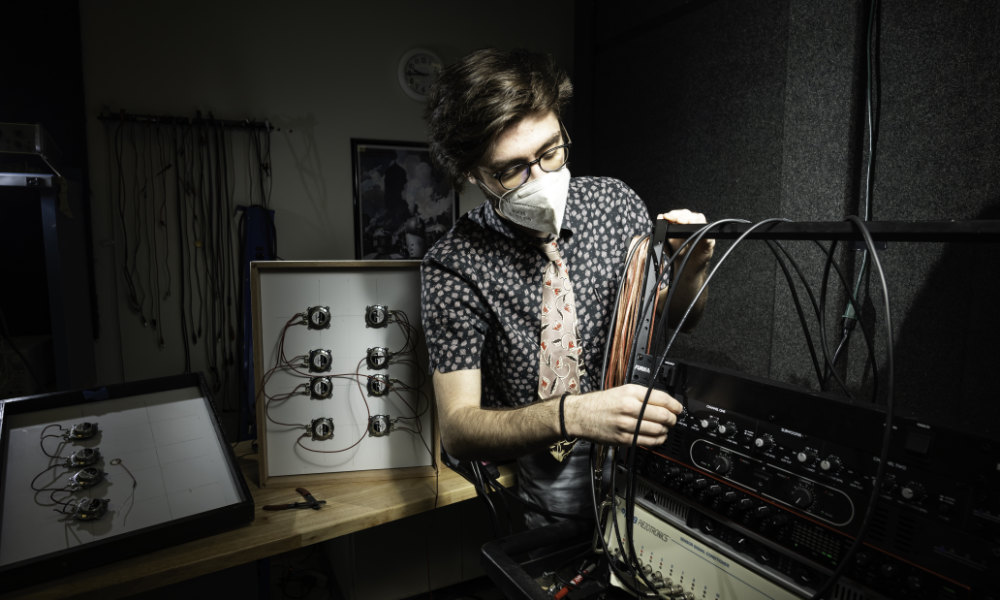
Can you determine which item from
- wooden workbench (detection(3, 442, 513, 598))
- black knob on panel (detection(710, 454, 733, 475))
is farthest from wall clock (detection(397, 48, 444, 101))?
black knob on panel (detection(710, 454, 733, 475))

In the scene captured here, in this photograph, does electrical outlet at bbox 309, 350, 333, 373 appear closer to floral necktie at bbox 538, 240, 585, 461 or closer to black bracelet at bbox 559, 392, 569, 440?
floral necktie at bbox 538, 240, 585, 461

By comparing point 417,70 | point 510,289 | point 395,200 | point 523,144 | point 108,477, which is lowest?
point 108,477

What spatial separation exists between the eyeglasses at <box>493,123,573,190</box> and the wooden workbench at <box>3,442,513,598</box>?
0.75 metres

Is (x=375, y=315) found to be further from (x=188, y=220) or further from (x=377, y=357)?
(x=188, y=220)

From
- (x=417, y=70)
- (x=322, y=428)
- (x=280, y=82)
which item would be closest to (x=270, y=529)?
(x=322, y=428)

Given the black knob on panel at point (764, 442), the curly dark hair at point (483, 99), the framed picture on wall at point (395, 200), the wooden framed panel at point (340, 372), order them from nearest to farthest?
the black knob on panel at point (764, 442) < the curly dark hair at point (483, 99) < the wooden framed panel at point (340, 372) < the framed picture on wall at point (395, 200)

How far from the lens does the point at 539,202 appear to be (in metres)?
1.05

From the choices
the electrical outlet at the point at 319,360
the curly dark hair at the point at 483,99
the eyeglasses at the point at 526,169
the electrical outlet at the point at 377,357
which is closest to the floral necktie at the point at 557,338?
the eyeglasses at the point at 526,169

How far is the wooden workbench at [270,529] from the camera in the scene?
2.87ft

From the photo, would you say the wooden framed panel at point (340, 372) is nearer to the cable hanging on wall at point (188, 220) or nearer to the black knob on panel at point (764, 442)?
the black knob on panel at point (764, 442)

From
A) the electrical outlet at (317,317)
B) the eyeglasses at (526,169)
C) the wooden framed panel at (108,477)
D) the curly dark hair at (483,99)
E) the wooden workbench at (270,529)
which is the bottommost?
the wooden workbench at (270,529)

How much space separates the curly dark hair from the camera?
3.41 ft

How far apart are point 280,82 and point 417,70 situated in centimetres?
71

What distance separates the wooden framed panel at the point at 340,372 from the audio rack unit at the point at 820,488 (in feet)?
2.28
